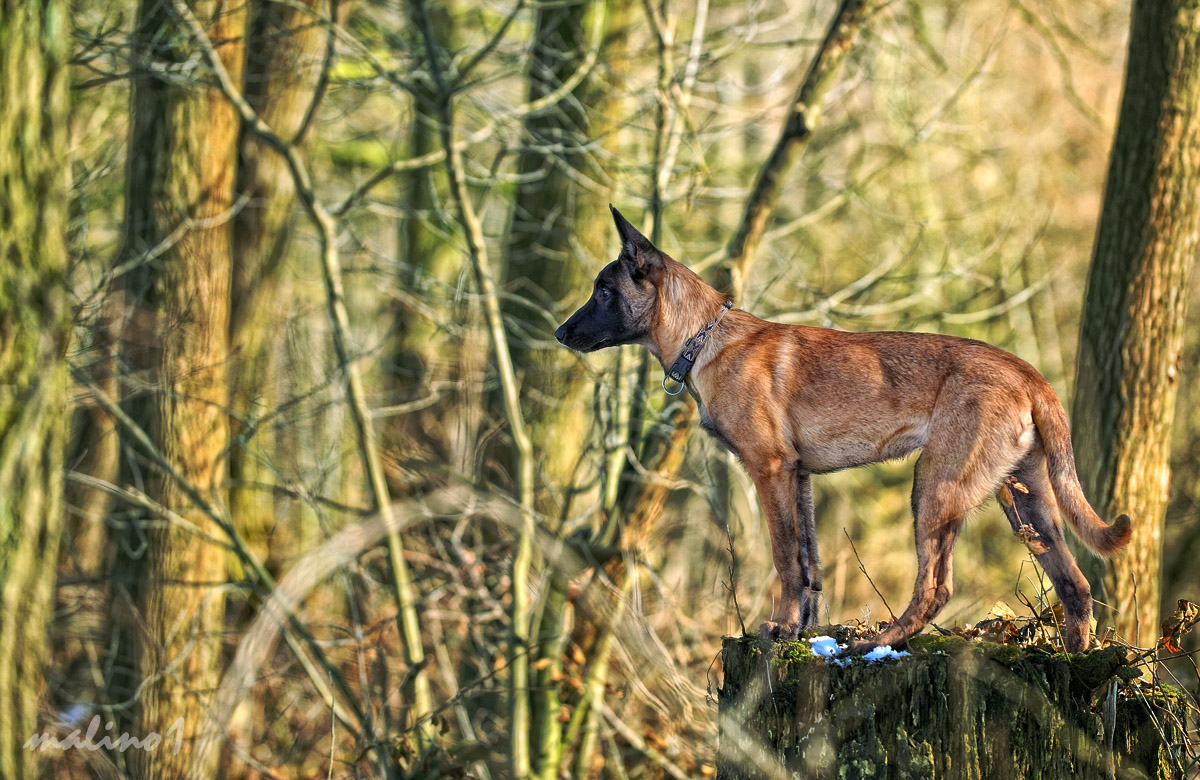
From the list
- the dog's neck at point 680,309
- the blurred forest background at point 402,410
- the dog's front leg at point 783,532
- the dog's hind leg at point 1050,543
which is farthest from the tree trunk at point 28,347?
the dog's hind leg at point 1050,543

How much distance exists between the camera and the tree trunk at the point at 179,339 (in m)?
9.14

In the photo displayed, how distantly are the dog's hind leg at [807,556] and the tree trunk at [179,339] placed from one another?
5587 mm

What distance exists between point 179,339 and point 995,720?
764 cm

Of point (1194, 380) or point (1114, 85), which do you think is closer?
point (1194, 380)

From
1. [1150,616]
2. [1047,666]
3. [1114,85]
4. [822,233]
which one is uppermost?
[1114,85]

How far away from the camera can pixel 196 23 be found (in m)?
8.45

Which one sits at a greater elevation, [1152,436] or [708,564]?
[1152,436]

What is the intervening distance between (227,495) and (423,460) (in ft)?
8.81

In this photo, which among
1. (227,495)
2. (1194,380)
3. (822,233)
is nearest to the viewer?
(227,495)

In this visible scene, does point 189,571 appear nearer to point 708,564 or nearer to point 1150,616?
point 708,564

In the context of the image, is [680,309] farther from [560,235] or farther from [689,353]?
[560,235]

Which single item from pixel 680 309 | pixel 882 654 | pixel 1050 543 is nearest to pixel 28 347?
pixel 680 309

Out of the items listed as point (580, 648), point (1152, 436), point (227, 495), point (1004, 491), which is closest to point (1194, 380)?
point (1152, 436)

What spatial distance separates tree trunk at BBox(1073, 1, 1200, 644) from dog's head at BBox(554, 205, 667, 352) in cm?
331
